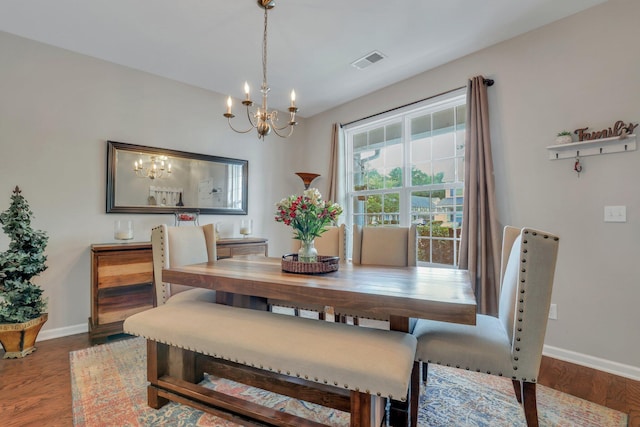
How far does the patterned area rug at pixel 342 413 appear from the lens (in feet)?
5.20

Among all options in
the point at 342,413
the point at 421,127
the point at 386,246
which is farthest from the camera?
the point at 421,127

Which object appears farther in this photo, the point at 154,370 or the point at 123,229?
the point at 123,229

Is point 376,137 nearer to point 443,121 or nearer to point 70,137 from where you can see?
point 443,121

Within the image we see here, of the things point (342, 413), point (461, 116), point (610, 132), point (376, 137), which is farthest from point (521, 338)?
point (376, 137)

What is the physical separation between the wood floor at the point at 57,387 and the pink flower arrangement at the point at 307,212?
5.24 ft

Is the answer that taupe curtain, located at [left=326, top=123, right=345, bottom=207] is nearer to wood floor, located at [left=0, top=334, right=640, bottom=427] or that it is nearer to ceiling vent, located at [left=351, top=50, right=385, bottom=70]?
ceiling vent, located at [left=351, top=50, right=385, bottom=70]

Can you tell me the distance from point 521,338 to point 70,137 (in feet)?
12.7

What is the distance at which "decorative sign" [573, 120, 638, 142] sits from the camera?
2070 millimetres

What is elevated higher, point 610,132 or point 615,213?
point 610,132

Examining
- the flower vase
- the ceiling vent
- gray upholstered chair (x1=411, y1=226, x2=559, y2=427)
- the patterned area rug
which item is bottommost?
the patterned area rug

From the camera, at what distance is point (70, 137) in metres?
2.85

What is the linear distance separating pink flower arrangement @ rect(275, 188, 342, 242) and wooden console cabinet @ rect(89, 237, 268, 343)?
5.85 ft

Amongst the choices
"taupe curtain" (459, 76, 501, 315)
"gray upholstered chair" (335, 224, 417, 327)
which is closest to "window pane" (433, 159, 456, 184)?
"taupe curtain" (459, 76, 501, 315)

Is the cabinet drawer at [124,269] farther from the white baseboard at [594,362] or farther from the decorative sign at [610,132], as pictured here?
the decorative sign at [610,132]
